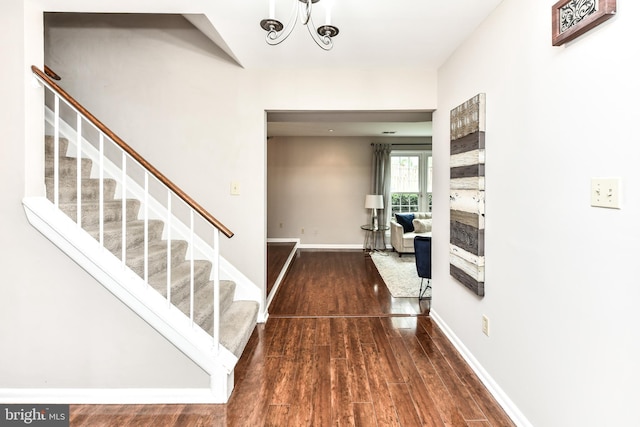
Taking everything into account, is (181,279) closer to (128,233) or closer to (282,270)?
(128,233)

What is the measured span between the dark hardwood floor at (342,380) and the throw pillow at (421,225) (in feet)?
9.52

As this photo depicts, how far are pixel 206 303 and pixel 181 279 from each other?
0.27 meters

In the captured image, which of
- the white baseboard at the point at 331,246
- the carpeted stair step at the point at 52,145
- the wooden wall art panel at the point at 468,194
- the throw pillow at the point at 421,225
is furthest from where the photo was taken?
the white baseboard at the point at 331,246

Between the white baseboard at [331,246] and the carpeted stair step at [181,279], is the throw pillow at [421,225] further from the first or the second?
the carpeted stair step at [181,279]

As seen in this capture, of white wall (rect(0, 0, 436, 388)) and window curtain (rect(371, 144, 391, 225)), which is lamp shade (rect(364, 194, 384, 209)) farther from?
white wall (rect(0, 0, 436, 388))

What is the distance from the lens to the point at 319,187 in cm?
726

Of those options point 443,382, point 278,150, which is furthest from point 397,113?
point 278,150

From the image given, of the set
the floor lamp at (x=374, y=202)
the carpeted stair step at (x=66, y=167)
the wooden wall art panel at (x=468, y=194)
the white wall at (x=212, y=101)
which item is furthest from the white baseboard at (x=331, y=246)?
the carpeted stair step at (x=66, y=167)

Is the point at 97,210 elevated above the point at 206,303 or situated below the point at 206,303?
above

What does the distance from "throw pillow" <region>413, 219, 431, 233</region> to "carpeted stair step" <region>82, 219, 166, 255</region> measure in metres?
4.63

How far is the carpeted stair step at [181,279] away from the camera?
2.29 metres

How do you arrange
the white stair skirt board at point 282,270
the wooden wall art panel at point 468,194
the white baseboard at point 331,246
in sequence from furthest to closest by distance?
the white baseboard at point 331,246 < the white stair skirt board at point 282,270 < the wooden wall art panel at point 468,194

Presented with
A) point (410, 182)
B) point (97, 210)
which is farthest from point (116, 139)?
point (410, 182)
